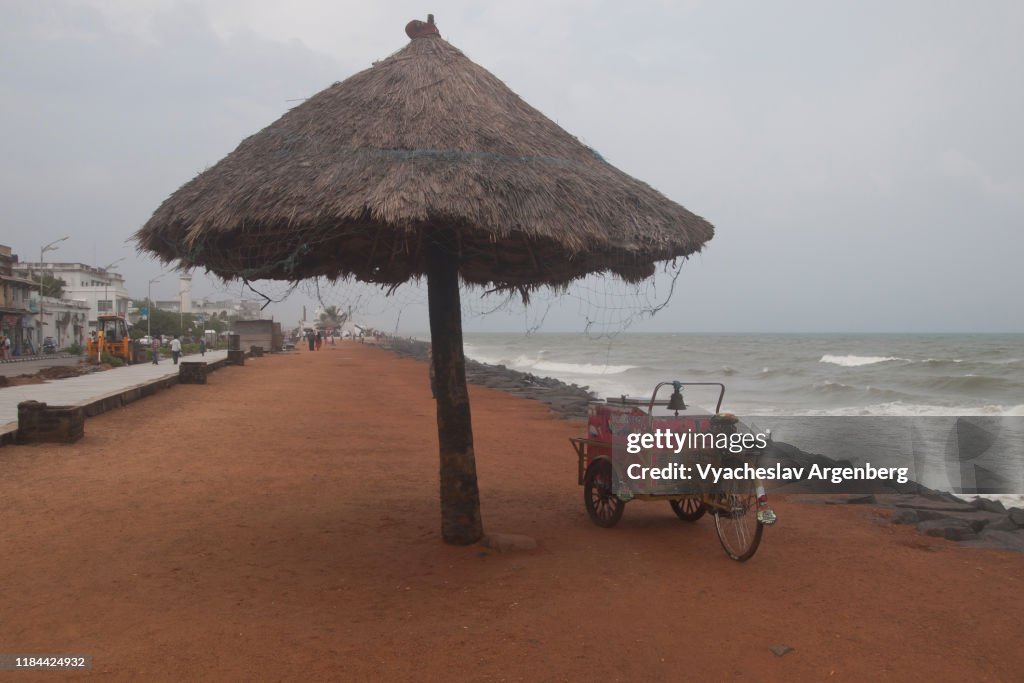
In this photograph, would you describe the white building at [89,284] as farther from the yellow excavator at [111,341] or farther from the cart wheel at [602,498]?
the cart wheel at [602,498]

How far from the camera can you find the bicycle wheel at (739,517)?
16.6 ft

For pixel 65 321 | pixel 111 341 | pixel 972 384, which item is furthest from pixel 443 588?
Answer: pixel 65 321

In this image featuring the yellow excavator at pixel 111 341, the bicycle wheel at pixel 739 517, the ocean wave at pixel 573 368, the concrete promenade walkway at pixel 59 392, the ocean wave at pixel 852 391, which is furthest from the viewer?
the ocean wave at pixel 573 368

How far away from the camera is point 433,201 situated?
4.13 meters

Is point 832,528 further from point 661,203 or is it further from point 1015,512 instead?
point 661,203

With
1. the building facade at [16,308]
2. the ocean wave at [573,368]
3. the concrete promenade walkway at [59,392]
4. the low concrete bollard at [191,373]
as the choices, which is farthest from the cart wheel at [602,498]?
the building facade at [16,308]

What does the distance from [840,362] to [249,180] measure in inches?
1775

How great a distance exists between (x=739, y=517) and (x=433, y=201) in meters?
3.03

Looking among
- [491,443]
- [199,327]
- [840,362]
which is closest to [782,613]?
[491,443]

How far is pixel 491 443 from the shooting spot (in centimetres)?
1136

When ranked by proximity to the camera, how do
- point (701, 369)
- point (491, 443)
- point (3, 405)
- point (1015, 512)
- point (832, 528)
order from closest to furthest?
point (832, 528)
point (1015, 512)
point (491, 443)
point (3, 405)
point (701, 369)

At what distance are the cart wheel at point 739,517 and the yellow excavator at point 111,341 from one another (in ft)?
94.9

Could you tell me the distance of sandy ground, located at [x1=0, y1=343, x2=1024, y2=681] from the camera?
366 centimetres

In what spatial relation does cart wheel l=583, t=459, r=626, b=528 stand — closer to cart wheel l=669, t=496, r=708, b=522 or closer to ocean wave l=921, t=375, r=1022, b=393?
cart wheel l=669, t=496, r=708, b=522
